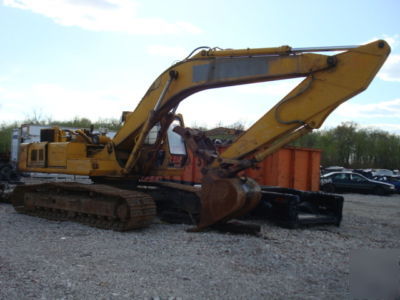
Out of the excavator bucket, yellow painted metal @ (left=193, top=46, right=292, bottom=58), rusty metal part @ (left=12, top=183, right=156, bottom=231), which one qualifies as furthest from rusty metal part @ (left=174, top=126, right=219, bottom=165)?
yellow painted metal @ (left=193, top=46, right=292, bottom=58)

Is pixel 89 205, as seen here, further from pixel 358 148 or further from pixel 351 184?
pixel 358 148

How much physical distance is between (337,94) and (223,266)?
3.41 m

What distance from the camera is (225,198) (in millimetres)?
8250

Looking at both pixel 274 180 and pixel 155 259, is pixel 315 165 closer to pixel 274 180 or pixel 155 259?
pixel 274 180

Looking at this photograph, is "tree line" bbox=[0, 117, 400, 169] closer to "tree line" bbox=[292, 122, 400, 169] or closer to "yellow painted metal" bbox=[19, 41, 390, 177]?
"tree line" bbox=[292, 122, 400, 169]

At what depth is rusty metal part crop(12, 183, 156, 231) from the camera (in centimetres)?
868

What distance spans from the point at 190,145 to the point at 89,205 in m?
2.35

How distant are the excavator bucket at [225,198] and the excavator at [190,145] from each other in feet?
0.06

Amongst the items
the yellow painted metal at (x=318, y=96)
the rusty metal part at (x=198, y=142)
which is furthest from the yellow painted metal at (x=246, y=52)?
the rusty metal part at (x=198, y=142)

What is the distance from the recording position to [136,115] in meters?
10.0

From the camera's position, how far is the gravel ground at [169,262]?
516 centimetres

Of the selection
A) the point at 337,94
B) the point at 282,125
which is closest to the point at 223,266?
the point at 282,125

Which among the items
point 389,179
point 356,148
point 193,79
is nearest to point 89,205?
point 193,79

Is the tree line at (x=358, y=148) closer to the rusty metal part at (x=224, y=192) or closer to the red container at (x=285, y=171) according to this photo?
the red container at (x=285, y=171)
